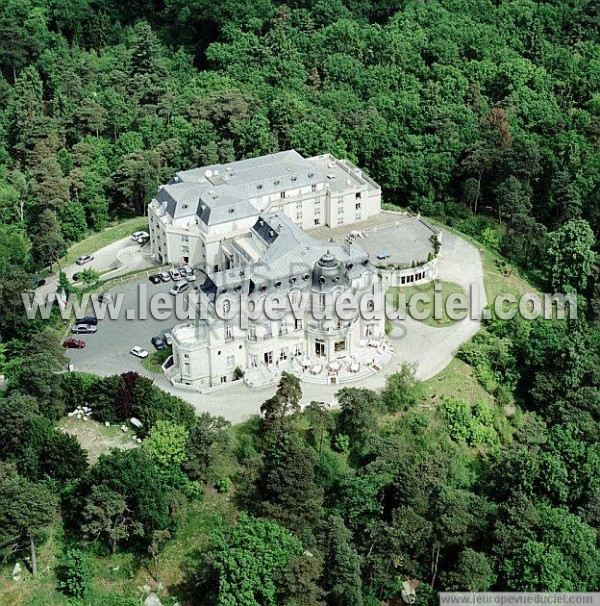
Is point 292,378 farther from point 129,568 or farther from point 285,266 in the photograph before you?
point 129,568

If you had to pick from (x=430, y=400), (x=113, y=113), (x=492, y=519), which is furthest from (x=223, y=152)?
(x=492, y=519)

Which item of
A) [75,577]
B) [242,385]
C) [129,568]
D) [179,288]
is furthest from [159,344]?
[75,577]

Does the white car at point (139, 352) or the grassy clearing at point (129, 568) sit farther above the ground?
the white car at point (139, 352)

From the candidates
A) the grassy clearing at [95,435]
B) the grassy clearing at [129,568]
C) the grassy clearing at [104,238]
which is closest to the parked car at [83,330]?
the grassy clearing at [95,435]

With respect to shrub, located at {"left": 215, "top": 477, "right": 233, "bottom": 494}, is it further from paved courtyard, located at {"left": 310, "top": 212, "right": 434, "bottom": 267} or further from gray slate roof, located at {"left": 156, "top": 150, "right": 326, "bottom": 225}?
paved courtyard, located at {"left": 310, "top": 212, "right": 434, "bottom": 267}

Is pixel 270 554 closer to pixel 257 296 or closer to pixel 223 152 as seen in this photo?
pixel 257 296

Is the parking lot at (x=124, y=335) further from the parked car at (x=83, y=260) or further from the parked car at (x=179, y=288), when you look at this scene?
the parked car at (x=83, y=260)

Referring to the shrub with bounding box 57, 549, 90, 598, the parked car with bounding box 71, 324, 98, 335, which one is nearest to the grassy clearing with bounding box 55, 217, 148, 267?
the parked car with bounding box 71, 324, 98, 335
